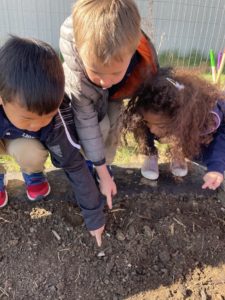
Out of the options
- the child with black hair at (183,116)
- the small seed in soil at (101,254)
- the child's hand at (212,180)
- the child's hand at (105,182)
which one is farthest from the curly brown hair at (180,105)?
the small seed in soil at (101,254)

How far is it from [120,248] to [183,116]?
0.65 meters

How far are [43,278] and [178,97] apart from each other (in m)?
0.94

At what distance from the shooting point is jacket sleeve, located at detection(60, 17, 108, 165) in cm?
153

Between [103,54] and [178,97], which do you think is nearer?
[103,54]

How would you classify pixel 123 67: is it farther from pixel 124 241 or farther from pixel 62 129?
pixel 124 241

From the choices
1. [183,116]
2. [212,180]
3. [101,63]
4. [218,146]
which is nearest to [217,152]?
[218,146]

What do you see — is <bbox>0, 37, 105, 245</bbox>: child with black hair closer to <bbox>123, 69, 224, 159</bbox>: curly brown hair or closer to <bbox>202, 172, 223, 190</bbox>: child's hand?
<bbox>123, 69, 224, 159</bbox>: curly brown hair

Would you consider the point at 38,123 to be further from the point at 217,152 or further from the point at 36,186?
the point at 217,152

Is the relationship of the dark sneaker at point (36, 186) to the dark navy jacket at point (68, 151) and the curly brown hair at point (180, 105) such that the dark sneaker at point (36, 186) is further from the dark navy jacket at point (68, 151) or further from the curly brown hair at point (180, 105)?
the curly brown hair at point (180, 105)

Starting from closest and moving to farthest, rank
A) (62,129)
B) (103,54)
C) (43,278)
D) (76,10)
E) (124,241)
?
(103,54) < (76,10) < (62,129) < (43,278) < (124,241)

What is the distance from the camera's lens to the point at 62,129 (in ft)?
5.05

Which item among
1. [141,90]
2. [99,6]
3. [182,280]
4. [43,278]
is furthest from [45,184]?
[99,6]

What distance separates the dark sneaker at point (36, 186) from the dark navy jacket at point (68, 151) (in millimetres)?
247

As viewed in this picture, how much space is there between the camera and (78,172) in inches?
63.4
